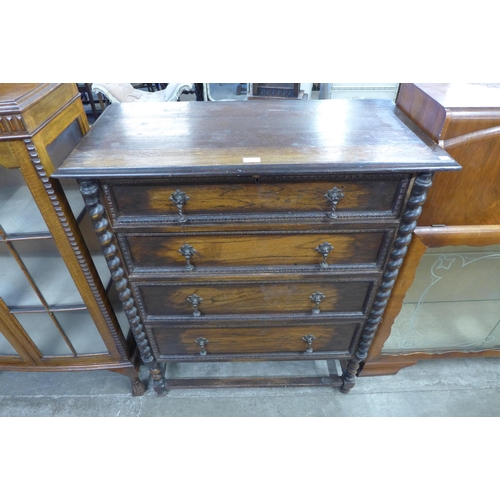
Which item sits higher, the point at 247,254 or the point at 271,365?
the point at 247,254

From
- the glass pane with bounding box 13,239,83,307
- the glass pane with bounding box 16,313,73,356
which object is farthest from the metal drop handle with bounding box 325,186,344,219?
the glass pane with bounding box 16,313,73,356

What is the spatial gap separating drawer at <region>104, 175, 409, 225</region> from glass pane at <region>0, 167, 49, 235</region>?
0.22 m

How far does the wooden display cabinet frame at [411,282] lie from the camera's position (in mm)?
985

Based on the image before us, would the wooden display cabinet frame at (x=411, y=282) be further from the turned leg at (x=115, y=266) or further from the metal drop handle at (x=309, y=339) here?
the turned leg at (x=115, y=266)

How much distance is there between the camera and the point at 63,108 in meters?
0.86

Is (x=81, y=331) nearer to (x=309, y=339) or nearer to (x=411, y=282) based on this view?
(x=309, y=339)

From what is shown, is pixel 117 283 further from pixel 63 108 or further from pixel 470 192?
pixel 470 192

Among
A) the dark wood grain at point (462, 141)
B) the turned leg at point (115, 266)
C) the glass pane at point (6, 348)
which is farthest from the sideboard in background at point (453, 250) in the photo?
the glass pane at point (6, 348)

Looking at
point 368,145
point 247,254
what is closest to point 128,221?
point 247,254

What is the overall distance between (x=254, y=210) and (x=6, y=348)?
3.55 ft

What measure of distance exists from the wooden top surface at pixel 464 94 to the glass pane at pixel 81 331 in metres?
1.21

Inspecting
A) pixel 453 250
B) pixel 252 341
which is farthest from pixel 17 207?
pixel 453 250

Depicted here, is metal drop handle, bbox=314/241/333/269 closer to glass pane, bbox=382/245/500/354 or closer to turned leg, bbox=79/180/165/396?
glass pane, bbox=382/245/500/354

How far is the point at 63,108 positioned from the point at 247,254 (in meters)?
0.60
